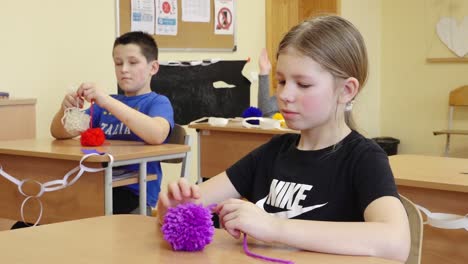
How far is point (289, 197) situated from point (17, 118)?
7.65 ft

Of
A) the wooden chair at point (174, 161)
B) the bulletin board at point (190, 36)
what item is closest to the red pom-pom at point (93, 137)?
the wooden chair at point (174, 161)

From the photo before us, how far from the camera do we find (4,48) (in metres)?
3.71

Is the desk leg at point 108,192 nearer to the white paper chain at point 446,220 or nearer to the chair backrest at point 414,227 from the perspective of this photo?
the white paper chain at point 446,220

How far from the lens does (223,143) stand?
3711mm

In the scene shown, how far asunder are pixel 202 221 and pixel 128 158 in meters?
1.32

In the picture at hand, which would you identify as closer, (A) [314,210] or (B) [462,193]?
(A) [314,210]

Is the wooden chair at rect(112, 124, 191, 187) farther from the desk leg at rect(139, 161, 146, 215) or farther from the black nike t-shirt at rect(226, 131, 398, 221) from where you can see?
the black nike t-shirt at rect(226, 131, 398, 221)

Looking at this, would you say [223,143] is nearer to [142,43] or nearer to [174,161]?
[142,43]

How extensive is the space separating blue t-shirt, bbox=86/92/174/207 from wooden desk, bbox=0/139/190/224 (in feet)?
0.49

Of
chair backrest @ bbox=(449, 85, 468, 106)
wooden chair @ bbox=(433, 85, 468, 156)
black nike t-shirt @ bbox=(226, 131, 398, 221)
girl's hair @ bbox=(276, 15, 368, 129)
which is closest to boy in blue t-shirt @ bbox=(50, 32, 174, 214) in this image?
black nike t-shirt @ bbox=(226, 131, 398, 221)

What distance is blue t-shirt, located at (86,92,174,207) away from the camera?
278 cm

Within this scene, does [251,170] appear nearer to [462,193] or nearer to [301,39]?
[301,39]

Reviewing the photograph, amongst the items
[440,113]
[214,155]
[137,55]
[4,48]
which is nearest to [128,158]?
[137,55]

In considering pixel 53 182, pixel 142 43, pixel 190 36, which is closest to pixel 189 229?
pixel 53 182
